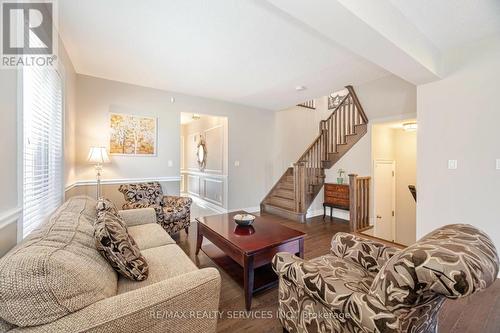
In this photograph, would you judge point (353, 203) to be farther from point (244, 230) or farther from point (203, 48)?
point (203, 48)

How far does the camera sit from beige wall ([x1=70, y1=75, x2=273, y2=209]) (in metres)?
3.51

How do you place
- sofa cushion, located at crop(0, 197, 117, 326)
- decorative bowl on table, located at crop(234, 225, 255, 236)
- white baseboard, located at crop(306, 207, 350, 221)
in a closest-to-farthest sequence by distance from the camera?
sofa cushion, located at crop(0, 197, 117, 326) < decorative bowl on table, located at crop(234, 225, 255, 236) < white baseboard, located at crop(306, 207, 350, 221)

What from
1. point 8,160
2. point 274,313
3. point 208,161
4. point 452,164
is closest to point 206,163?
point 208,161

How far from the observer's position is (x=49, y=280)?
797 mm

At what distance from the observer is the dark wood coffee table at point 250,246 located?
185cm

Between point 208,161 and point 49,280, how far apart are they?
16.9 ft

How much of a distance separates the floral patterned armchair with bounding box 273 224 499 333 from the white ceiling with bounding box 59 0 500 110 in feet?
5.20

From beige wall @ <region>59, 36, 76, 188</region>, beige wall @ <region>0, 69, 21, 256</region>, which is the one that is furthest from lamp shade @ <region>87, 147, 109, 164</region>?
beige wall @ <region>0, 69, 21, 256</region>

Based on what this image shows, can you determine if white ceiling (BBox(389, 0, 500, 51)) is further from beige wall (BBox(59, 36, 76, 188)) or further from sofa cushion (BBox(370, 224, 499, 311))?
beige wall (BBox(59, 36, 76, 188))

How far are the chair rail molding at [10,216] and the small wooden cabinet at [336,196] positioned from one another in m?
4.68

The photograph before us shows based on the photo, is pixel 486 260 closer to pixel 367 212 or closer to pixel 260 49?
pixel 260 49

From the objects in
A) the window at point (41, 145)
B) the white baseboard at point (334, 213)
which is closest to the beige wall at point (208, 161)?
the white baseboard at point (334, 213)

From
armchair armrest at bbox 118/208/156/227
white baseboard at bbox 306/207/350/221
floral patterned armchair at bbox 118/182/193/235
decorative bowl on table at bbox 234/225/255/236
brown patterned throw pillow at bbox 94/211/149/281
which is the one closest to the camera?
brown patterned throw pillow at bbox 94/211/149/281

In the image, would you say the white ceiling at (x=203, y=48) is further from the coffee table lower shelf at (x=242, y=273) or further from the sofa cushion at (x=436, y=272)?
the coffee table lower shelf at (x=242, y=273)
